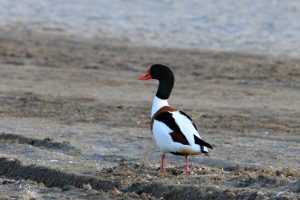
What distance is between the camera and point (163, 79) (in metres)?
12.4

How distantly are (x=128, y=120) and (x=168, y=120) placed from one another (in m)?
5.60

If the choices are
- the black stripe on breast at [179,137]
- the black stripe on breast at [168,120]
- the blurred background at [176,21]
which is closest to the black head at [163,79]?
the black stripe on breast at [168,120]

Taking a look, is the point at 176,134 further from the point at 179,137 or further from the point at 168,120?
the point at 168,120

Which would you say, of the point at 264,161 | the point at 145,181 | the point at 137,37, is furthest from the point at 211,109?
the point at 137,37

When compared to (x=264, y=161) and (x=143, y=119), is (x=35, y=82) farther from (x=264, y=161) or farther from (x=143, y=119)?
(x=264, y=161)

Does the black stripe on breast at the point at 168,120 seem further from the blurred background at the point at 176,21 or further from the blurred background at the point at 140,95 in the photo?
the blurred background at the point at 176,21

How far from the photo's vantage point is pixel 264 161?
13.7 meters

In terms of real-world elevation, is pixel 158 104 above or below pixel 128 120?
above

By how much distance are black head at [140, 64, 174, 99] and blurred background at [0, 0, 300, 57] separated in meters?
12.9

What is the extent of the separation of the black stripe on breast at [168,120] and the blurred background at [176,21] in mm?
13585

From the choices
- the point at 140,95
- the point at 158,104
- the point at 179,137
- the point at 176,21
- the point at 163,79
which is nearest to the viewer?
the point at 179,137

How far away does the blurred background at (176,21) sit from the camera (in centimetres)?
2667

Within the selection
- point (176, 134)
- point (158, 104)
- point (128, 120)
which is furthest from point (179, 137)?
point (128, 120)

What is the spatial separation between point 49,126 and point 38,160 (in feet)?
11.0
